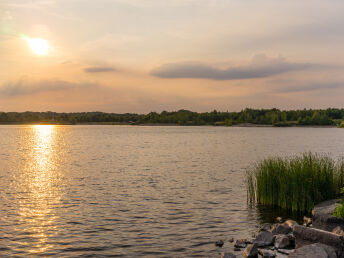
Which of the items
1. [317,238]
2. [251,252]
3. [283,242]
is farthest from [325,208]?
[251,252]

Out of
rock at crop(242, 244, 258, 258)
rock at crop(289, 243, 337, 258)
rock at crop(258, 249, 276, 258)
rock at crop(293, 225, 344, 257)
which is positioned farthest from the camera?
rock at crop(242, 244, 258, 258)

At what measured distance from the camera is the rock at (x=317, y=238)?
1231 cm

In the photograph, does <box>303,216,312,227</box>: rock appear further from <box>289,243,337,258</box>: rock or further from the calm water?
<box>289,243,337,258</box>: rock

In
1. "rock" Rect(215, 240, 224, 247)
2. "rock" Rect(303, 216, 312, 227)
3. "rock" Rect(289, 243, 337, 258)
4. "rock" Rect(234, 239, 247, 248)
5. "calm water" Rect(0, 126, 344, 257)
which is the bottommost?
"calm water" Rect(0, 126, 344, 257)

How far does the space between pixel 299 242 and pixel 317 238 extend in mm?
779

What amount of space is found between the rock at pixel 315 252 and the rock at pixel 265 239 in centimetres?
266

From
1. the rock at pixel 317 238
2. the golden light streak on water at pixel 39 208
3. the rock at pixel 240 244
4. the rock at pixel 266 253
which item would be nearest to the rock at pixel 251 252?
the rock at pixel 266 253

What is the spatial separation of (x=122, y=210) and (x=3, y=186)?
14.7 m

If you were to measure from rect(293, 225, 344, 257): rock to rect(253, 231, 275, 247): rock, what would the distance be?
1.79 metres

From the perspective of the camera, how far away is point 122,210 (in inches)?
Answer: 855

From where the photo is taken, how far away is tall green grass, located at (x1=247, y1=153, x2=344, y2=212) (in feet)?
67.5

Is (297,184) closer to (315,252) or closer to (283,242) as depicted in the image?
(283,242)

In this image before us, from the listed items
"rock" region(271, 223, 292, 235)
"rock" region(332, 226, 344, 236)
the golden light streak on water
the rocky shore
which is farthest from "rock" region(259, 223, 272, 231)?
the golden light streak on water

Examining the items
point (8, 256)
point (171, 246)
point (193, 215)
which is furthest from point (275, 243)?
point (8, 256)
